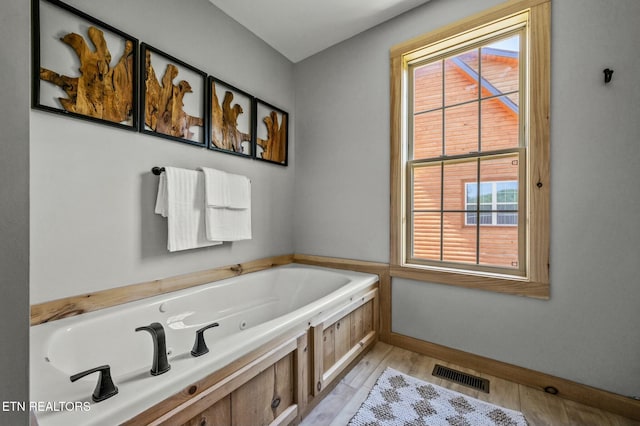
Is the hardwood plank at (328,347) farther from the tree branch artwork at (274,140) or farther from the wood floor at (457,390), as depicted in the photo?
the tree branch artwork at (274,140)

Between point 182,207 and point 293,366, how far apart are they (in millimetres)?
1165

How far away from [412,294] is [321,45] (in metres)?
2.32

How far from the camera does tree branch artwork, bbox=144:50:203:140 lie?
5.25 ft

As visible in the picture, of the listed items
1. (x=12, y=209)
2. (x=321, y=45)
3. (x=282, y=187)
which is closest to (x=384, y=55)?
(x=321, y=45)

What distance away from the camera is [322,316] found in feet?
4.74

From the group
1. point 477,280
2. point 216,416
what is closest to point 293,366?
point 216,416

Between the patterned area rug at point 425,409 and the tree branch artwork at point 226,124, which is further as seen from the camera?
the tree branch artwork at point 226,124

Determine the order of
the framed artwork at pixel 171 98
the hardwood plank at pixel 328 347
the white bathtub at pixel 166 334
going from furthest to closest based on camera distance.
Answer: the framed artwork at pixel 171 98 < the hardwood plank at pixel 328 347 < the white bathtub at pixel 166 334

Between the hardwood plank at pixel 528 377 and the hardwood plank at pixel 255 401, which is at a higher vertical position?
the hardwood plank at pixel 255 401

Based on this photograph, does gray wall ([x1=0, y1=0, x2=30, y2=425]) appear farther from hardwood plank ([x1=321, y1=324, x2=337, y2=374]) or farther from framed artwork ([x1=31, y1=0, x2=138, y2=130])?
hardwood plank ([x1=321, y1=324, x2=337, y2=374])

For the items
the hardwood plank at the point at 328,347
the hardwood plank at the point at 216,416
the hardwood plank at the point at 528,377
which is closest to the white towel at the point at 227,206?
the hardwood plank at the point at 328,347

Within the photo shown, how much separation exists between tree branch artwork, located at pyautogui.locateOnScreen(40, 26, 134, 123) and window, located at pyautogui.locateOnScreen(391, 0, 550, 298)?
1783 millimetres

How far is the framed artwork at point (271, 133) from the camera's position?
234 centimetres

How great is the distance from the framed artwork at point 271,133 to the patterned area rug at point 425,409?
6.46 feet
